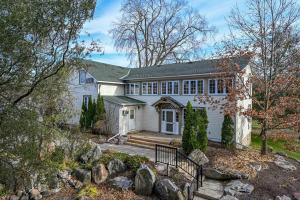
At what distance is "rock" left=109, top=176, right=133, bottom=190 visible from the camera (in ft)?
32.4

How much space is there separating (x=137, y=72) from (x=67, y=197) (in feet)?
53.5

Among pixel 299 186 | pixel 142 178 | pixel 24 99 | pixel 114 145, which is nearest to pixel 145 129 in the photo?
pixel 114 145

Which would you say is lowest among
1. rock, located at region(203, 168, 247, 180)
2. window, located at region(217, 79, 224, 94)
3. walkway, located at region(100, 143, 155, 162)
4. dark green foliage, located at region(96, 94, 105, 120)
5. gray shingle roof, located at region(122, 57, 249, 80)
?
rock, located at region(203, 168, 247, 180)

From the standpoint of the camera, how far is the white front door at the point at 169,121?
18953 mm

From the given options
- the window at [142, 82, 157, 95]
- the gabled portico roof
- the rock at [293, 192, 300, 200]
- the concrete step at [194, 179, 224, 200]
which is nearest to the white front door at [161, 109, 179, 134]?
the gabled portico roof

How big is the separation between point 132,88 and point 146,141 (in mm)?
6606

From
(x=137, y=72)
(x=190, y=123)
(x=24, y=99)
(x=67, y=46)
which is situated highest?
(x=137, y=72)

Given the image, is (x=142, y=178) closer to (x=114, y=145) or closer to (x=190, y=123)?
(x=190, y=123)

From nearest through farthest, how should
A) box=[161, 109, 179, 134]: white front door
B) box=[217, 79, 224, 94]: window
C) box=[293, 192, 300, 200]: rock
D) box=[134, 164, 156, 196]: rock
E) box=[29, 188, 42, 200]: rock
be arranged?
1. box=[29, 188, 42, 200]: rock
2. box=[293, 192, 300, 200]: rock
3. box=[134, 164, 156, 196]: rock
4. box=[217, 79, 224, 94]: window
5. box=[161, 109, 179, 134]: white front door

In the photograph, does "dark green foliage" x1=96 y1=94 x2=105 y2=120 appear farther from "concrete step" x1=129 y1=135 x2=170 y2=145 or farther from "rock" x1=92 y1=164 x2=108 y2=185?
"rock" x1=92 y1=164 x2=108 y2=185

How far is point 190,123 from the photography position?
14.2 m

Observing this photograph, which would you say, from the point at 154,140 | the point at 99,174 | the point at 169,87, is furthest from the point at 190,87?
the point at 99,174

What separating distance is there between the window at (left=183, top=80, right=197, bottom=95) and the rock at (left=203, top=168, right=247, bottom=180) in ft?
26.6

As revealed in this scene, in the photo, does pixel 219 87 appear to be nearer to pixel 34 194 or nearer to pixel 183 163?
pixel 183 163
